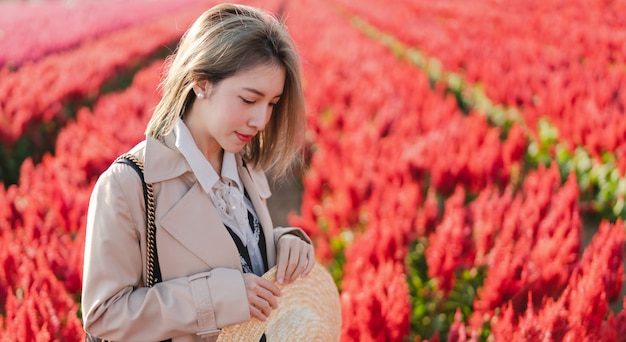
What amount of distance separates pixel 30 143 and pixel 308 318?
151 inches

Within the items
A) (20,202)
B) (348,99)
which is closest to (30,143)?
(20,202)

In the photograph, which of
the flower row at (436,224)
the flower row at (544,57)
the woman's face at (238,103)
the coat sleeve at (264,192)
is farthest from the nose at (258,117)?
the flower row at (544,57)

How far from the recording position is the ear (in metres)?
1.61

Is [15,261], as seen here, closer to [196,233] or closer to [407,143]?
[196,233]

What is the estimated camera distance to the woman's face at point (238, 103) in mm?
1586

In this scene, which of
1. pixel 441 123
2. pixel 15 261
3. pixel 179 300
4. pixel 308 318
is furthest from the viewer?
pixel 441 123

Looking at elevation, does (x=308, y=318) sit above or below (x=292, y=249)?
below

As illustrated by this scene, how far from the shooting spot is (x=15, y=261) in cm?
229

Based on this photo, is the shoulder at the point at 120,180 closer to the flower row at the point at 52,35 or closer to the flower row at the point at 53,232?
the flower row at the point at 53,232

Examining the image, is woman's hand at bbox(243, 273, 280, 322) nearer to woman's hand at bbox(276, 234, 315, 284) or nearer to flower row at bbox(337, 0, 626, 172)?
woman's hand at bbox(276, 234, 315, 284)

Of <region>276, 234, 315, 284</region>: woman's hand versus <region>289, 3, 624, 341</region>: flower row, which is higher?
<region>276, 234, 315, 284</region>: woman's hand

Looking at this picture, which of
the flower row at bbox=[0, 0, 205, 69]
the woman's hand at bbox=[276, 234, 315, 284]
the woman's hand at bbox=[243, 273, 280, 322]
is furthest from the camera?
the flower row at bbox=[0, 0, 205, 69]

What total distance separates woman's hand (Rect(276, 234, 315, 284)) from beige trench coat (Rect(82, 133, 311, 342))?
0.17m

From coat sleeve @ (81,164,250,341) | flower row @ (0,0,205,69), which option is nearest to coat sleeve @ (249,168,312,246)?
coat sleeve @ (81,164,250,341)
